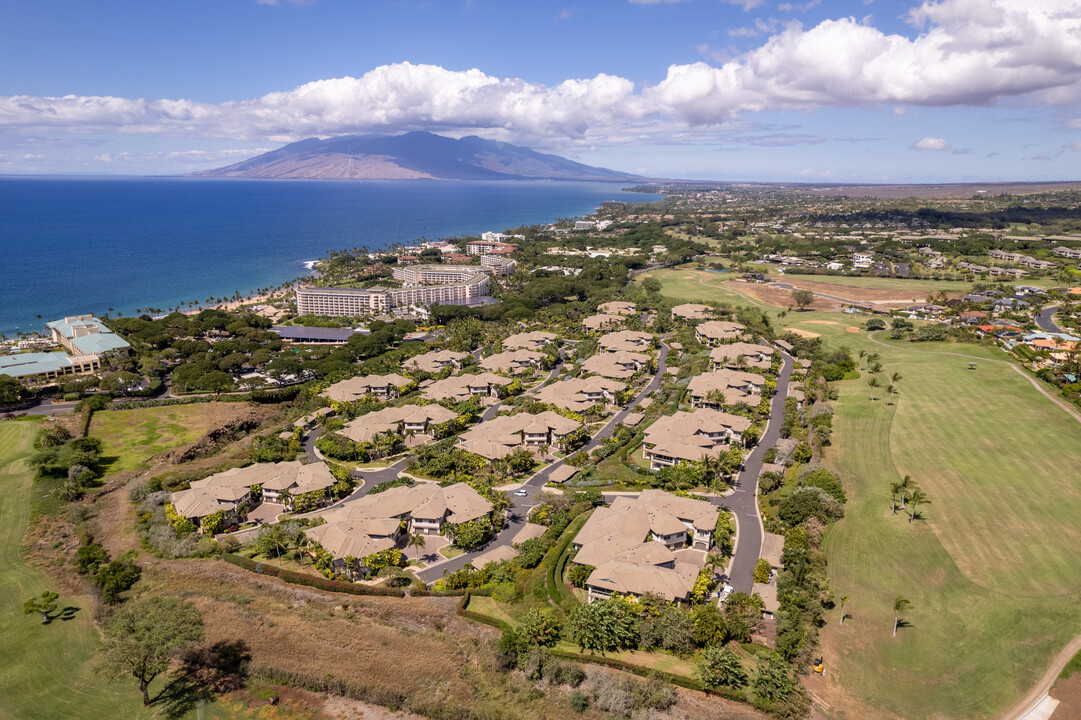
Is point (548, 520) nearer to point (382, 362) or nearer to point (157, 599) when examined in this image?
point (157, 599)

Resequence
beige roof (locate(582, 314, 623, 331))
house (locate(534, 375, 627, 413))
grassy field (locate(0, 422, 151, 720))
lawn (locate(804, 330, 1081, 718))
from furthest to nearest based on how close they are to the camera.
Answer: beige roof (locate(582, 314, 623, 331))
house (locate(534, 375, 627, 413))
lawn (locate(804, 330, 1081, 718))
grassy field (locate(0, 422, 151, 720))

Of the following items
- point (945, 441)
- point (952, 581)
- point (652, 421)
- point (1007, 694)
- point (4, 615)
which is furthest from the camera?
point (652, 421)

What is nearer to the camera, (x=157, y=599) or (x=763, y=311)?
(x=157, y=599)

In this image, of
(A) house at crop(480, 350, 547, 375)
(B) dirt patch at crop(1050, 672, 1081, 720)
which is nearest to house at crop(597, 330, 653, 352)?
(A) house at crop(480, 350, 547, 375)

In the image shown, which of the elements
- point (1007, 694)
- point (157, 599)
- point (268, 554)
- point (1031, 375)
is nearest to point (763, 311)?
point (1031, 375)

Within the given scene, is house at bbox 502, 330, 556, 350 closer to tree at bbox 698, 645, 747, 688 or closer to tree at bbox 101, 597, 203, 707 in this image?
tree at bbox 101, 597, 203, 707

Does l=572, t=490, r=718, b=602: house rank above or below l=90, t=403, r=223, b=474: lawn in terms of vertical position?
above

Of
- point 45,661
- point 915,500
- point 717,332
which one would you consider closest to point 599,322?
point 717,332

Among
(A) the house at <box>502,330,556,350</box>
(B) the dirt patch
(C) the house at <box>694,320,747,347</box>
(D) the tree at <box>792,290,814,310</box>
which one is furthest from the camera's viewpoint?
(D) the tree at <box>792,290,814,310</box>
